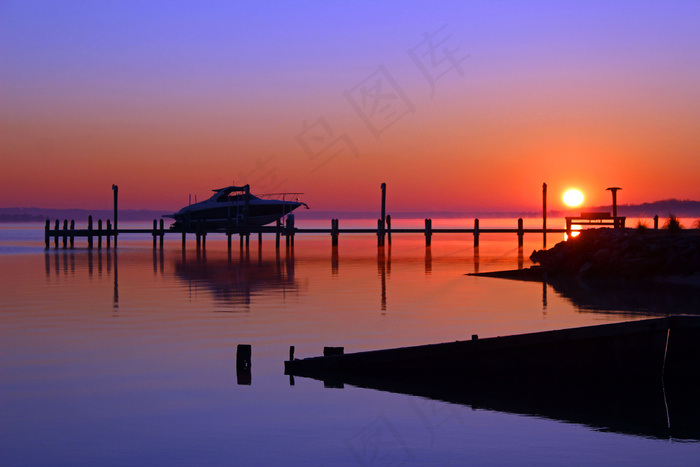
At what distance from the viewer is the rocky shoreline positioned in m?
26.3

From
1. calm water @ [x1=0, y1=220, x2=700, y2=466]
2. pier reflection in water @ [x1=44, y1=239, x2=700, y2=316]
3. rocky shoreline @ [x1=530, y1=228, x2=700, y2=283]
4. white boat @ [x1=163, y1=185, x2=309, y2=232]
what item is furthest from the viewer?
white boat @ [x1=163, y1=185, x2=309, y2=232]

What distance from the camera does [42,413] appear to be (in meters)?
9.27

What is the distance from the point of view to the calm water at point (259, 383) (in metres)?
7.97

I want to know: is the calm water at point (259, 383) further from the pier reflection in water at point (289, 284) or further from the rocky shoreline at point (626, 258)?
the rocky shoreline at point (626, 258)

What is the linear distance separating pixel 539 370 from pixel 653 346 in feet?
4.92

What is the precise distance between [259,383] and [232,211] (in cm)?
4782

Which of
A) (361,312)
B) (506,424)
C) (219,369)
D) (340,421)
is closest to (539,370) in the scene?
(506,424)

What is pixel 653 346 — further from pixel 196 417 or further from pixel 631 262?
pixel 631 262

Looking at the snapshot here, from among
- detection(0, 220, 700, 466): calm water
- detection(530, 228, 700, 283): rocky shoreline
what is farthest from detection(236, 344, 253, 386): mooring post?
detection(530, 228, 700, 283): rocky shoreline

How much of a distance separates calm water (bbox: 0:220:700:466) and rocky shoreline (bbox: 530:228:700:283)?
12.7ft

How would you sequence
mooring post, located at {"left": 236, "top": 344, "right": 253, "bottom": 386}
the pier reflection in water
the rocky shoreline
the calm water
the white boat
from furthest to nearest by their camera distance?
the white boat → the rocky shoreline → the pier reflection in water → mooring post, located at {"left": 236, "top": 344, "right": 253, "bottom": 386} → the calm water

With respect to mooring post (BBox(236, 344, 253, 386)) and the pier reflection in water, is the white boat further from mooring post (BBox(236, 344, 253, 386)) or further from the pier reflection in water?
mooring post (BBox(236, 344, 253, 386))

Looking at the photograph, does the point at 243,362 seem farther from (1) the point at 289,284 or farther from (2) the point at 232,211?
(2) the point at 232,211

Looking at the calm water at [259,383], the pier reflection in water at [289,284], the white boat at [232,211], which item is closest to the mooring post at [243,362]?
the calm water at [259,383]
